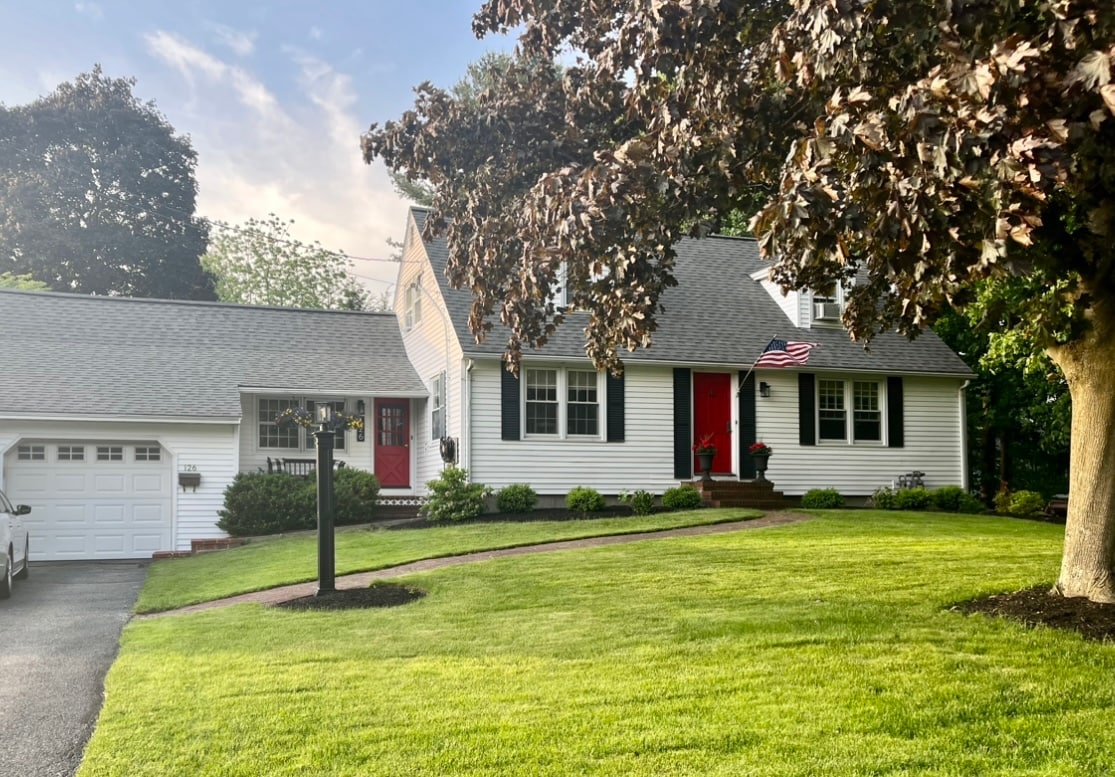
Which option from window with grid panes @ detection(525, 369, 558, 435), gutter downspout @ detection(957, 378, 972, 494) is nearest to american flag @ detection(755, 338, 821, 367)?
window with grid panes @ detection(525, 369, 558, 435)

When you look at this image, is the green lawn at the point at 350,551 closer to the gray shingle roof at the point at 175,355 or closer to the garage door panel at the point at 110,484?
the garage door panel at the point at 110,484

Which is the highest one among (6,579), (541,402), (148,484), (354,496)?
(541,402)

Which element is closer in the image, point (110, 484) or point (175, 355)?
point (110, 484)

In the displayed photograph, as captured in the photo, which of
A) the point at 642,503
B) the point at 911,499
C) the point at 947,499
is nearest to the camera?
the point at 642,503

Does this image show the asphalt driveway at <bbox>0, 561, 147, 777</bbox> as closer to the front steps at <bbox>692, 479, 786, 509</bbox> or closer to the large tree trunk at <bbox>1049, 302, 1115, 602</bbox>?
the large tree trunk at <bbox>1049, 302, 1115, 602</bbox>

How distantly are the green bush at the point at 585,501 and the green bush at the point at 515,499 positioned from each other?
684 mm

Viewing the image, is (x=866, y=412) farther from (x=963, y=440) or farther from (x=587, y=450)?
(x=587, y=450)

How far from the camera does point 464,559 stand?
41.3 feet

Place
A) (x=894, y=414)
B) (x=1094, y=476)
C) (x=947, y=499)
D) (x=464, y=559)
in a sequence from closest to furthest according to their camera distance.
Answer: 1. (x=1094, y=476)
2. (x=464, y=559)
3. (x=947, y=499)
4. (x=894, y=414)

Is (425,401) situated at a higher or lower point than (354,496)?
higher

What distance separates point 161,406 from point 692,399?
32.8 feet

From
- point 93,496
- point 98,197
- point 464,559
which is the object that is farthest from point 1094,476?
point 98,197

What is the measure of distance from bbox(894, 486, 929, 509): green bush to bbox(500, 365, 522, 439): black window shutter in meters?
7.79

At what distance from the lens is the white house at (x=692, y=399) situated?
1842 centimetres
